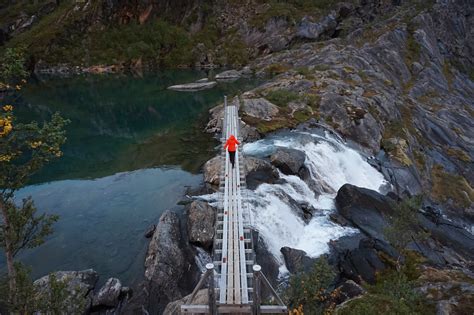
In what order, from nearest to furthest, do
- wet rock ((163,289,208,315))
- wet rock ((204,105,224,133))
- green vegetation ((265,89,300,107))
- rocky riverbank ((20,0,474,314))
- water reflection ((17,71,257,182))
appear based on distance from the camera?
1. wet rock ((163,289,208,315))
2. rocky riverbank ((20,0,474,314))
3. water reflection ((17,71,257,182))
4. wet rock ((204,105,224,133))
5. green vegetation ((265,89,300,107))

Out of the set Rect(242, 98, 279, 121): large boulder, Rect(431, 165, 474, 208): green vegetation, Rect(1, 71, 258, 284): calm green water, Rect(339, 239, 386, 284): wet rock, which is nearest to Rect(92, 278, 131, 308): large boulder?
Rect(1, 71, 258, 284): calm green water

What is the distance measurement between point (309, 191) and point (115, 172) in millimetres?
23439

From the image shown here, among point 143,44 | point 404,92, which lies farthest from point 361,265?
point 143,44

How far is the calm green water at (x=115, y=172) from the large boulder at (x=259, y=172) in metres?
6.30

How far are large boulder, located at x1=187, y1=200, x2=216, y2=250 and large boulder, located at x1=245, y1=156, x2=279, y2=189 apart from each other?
23.0ft

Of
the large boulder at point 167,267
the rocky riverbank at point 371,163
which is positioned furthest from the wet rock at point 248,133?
the large boulder at point 167,267

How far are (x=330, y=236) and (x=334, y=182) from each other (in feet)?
37.9

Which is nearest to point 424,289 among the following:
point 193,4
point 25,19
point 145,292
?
point 145,292

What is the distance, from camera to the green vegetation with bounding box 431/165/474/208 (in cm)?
5044

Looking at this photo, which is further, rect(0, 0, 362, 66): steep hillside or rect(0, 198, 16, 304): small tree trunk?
rect(0, 0, 362, 66): steep hillside

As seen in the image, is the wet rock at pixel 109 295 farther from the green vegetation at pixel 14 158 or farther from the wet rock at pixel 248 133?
the wet rock at pixel 248 133

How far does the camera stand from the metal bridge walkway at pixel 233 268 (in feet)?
56.5

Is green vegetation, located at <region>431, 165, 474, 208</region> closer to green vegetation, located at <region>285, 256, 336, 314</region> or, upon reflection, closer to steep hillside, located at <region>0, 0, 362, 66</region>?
green vegetation, located at <region>285, 256, 336, 314</region>

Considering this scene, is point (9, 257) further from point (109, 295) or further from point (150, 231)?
point (150, 231)
